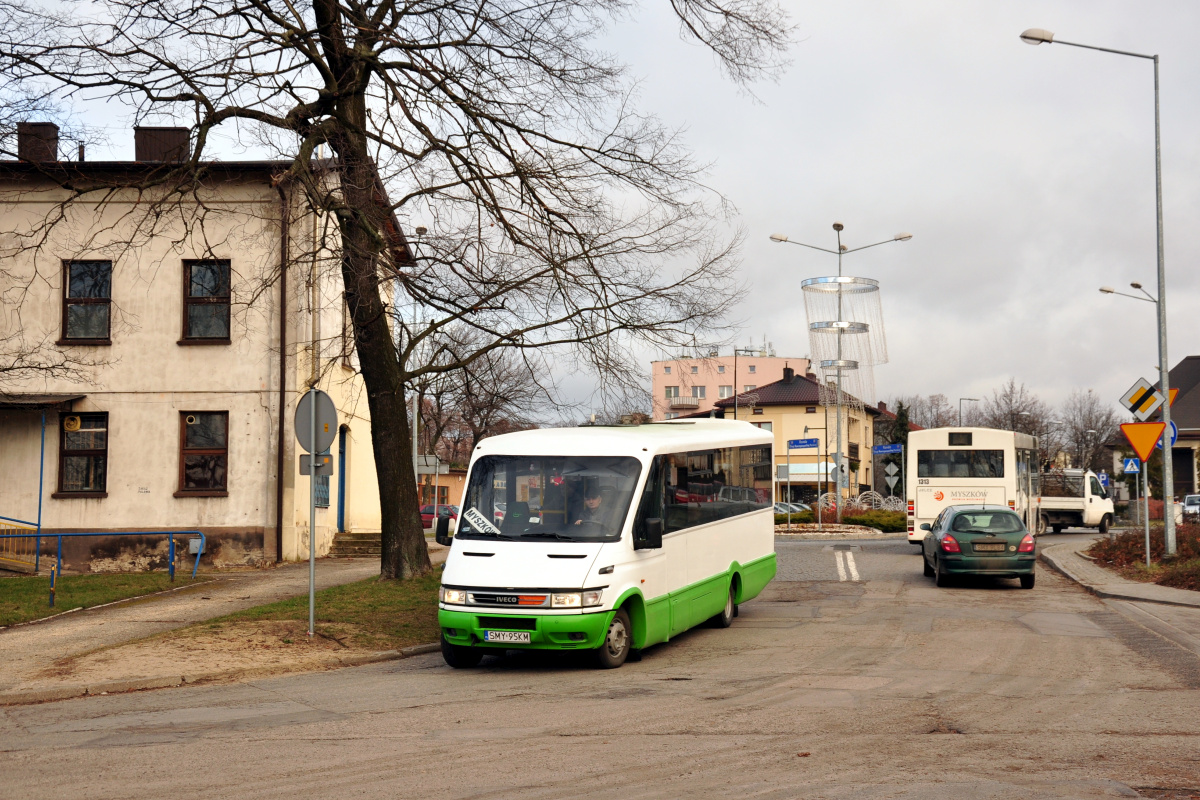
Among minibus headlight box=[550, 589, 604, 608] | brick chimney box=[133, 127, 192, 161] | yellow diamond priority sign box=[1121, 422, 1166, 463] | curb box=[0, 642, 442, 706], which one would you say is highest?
brick chimney box=[133, 127, 192, 161]

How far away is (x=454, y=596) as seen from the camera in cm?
1127

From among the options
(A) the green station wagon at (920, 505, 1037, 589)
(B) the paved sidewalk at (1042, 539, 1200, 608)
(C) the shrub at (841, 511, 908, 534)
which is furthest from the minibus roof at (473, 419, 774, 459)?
(C) the shrub at (841, 511, 908, 534)

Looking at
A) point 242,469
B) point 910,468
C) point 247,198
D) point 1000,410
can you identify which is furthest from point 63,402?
point 1000,410

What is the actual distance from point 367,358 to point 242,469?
9008 millimetres

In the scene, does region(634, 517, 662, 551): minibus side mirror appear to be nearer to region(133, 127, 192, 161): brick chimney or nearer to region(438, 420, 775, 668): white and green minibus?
region(438, 420, 775, 668): white and green minibus

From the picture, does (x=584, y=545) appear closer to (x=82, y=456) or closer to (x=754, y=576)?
(x=754, y=576)

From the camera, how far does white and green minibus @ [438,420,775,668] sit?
11.1 metres

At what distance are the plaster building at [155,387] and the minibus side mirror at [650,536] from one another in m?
→ 15.2

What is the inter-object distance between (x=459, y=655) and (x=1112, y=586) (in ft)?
41.9

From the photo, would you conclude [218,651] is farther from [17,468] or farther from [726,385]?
[726,385]

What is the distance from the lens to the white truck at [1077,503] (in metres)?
40.3

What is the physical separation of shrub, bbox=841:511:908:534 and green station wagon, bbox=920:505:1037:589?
65.3 ft

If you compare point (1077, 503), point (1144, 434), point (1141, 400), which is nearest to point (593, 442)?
point (1144, 434)

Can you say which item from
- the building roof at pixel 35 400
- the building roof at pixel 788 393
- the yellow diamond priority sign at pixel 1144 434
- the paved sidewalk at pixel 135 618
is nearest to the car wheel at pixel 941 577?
the yellow diamond priority sign at pixel 1144 434
